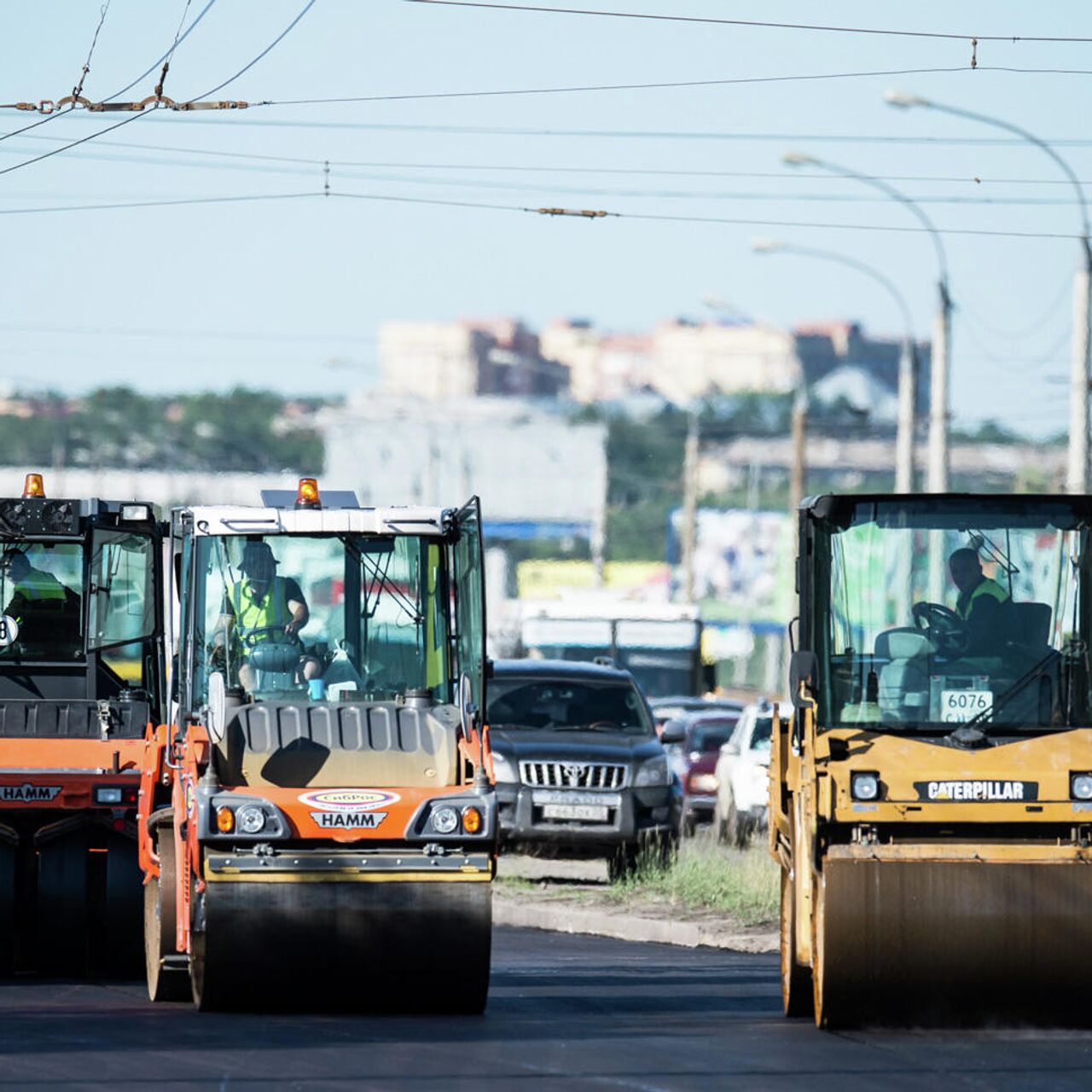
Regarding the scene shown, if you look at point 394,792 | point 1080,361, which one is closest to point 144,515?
point 394,792

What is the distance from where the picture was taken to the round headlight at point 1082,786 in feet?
35.3

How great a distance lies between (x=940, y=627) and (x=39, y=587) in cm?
627

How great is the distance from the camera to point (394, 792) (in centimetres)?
1170

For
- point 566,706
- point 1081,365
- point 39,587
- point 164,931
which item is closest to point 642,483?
point 1081,365

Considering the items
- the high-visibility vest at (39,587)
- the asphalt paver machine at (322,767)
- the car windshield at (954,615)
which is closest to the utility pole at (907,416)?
the high-visibility vest at (39,587)

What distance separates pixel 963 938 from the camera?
10.7 metres

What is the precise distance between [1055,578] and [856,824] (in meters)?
1.62

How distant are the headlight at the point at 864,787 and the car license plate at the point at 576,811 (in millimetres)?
10244

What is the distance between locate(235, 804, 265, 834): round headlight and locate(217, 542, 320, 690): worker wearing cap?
42.1 inches

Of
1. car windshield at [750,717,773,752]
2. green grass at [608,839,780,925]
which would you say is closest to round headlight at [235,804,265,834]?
green grass at [608,839,780,925]

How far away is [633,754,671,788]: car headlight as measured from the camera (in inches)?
832

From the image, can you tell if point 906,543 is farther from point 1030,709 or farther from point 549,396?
point 549,396

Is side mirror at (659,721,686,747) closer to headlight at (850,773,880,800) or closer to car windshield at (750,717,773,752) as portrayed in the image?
car windshield at (750,717,773,752)

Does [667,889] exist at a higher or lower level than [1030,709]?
lower
